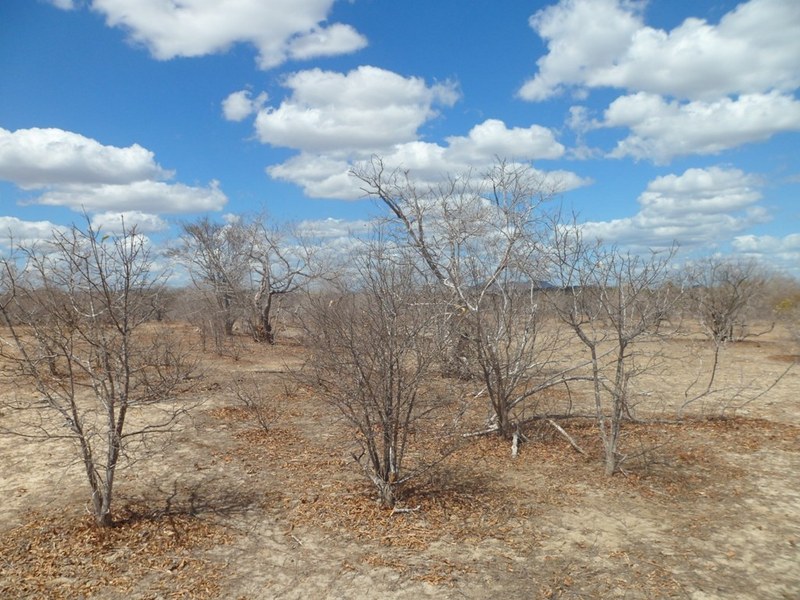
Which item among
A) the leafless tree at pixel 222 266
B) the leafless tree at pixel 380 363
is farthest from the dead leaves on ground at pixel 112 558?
the leafless tree at pixel 222 266

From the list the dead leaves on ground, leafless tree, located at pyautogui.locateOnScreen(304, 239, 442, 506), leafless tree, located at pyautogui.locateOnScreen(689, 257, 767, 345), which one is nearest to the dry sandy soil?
the dead leaves on ground

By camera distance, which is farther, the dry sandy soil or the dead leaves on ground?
the dry sandy soil

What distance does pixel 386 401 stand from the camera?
18.0 feet

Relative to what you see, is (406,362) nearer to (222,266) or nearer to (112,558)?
(112,558)

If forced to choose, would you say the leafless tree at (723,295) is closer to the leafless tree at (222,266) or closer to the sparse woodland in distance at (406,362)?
the sparse woodland in distance at (406,362)

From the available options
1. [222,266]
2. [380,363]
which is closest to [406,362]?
[380,363]

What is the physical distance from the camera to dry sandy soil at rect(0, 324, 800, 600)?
4.33 meters

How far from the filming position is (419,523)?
5359 mm

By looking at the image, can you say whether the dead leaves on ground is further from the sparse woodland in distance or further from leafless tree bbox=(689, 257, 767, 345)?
leafless tree bbox=(689, 257, 767, 345)

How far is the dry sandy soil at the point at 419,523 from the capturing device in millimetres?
4328

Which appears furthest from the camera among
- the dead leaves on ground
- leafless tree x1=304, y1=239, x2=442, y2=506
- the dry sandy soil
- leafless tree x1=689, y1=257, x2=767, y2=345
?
leafless tree x1=689, y1=257, x2=767, y2=345

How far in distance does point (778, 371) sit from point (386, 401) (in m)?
14.9

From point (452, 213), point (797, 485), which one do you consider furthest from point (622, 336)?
point (452, 213)

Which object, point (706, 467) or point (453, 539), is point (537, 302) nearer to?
point (706, 467)
